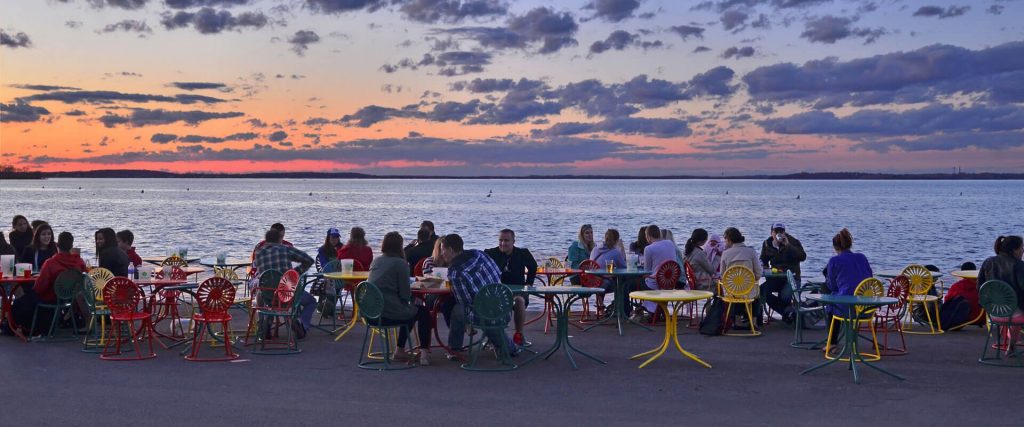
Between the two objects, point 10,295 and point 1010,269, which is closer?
point 1010,269

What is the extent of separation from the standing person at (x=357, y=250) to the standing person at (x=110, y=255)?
2.59m

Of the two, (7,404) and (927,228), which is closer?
(7,404)

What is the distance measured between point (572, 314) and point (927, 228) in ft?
183

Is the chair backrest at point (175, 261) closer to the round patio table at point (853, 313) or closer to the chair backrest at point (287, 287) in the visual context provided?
the chair backrest at point (287, 287)

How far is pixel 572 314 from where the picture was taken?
45.2ft

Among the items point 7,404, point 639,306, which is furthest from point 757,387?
point 7,404

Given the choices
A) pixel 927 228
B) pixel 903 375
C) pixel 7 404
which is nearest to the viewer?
pixel 7 404

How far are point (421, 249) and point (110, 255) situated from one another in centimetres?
377

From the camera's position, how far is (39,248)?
12281 mm

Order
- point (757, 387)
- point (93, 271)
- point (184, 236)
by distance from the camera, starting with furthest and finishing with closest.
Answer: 1. point (184, 236)
2. point (93, 271)
3. point (757, 387)

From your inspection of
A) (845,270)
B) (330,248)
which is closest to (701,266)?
(845,270)

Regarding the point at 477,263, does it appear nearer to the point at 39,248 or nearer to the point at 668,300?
the point at 668,300

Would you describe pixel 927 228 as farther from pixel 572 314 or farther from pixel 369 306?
pixel 369 306

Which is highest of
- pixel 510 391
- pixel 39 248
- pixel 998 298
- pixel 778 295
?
pixel 39 248
